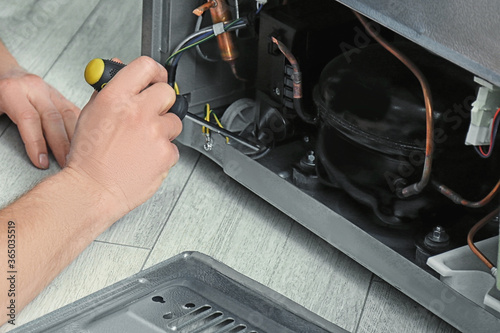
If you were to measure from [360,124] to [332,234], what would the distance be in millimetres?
153

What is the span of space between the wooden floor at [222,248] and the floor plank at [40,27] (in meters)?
0.16

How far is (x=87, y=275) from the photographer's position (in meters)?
1.01

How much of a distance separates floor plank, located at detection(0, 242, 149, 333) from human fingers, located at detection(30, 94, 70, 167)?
0.20 metres

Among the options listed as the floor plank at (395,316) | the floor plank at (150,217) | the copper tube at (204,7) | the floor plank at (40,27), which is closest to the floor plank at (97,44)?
the floor plank at (40,27)

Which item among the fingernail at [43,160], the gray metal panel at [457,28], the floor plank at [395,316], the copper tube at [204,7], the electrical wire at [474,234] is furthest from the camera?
the fingernail at [43,160]

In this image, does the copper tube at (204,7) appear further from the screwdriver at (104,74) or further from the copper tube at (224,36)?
the screwdriver at (104,74)

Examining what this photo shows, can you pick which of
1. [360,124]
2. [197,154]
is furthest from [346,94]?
[197,154]

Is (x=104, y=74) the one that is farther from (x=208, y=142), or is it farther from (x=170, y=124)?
(x=208, y=142)

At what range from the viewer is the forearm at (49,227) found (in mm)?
A: 877

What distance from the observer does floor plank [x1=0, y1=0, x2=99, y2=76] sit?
4.92 ft

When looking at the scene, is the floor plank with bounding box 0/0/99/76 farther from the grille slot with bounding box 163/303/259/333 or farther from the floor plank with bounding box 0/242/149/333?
the grille slot with bounding box 163/303/259/333

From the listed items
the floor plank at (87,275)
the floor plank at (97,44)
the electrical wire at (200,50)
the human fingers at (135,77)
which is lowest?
the floor plank at (97,44)

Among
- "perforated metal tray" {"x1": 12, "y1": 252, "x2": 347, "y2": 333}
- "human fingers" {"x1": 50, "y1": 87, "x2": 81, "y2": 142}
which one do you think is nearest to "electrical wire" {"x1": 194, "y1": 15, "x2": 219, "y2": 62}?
"human fingers" {"x1": 50, "y1": 87, "x2": 81, "y2": 142}

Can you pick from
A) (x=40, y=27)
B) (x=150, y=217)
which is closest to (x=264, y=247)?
(x=150, y=217)
